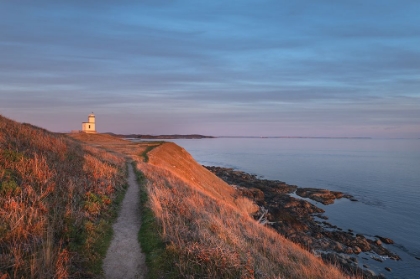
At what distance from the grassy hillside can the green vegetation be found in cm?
103

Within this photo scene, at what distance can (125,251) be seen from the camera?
7.17 meters

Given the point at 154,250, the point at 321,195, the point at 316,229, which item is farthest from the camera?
the point at 321,195

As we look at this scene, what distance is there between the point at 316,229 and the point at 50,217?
21.4m

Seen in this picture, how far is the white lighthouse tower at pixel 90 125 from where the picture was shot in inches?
2338

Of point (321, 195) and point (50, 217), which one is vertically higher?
point (50, 217)

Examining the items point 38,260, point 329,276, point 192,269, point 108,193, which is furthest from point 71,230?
point 329,276

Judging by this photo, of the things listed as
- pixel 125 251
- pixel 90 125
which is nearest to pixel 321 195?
pixel 125 251

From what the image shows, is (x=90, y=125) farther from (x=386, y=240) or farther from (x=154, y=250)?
(x=154, y=250)

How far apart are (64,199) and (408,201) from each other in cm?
3590

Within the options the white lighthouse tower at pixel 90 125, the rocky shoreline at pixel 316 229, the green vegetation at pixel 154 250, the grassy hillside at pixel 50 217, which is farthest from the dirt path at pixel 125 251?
the white lighthouse tower at pixel 90 125

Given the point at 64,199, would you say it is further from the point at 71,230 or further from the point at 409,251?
the point at 409,251

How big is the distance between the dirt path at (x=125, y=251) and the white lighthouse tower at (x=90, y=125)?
5346cm

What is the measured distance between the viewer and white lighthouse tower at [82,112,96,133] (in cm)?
5938

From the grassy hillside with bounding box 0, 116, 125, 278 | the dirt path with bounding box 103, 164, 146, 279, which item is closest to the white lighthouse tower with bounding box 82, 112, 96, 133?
the grassy hillside with bounding box 0, 116, 125, 278
